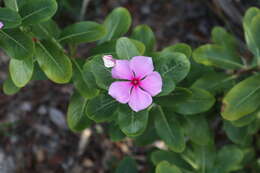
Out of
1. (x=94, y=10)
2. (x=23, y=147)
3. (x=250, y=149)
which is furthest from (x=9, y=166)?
(x=250, y=149)

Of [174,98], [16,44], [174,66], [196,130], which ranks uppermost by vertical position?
[16,44]

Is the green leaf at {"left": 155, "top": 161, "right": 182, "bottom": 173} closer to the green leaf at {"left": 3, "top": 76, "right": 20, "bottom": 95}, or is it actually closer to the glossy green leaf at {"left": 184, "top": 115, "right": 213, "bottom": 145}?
the glossy green leaf at {"left": 184, "top": 115, "right": 213, "bottom": 145}

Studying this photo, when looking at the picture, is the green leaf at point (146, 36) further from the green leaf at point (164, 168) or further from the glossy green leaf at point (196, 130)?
the green leaf at point (164, 168)

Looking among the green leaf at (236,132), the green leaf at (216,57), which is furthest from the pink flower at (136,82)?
the green leaf at (236,132)

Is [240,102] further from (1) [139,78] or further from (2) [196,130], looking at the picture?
(1) [139,78]

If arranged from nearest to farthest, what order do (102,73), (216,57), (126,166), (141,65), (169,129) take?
(141,65), (102,73), (169,129), (216,57), (126,166)

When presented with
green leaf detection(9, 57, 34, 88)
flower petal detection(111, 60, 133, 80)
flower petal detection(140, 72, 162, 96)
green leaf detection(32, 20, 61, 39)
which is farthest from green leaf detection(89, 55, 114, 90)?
green leaf detection(32, 20, 61, 39)

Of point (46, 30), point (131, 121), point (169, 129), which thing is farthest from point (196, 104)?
point (46, 30)
